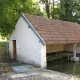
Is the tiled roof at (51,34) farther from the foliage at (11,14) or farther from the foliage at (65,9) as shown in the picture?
the foliage at (65,9)

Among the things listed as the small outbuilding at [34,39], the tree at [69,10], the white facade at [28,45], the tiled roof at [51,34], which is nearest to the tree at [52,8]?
the tree at [69,10]

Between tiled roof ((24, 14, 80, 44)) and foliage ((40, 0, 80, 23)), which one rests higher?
foliage ((40, 0, 80, 23))

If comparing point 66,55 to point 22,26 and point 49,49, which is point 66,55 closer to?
point 49,49

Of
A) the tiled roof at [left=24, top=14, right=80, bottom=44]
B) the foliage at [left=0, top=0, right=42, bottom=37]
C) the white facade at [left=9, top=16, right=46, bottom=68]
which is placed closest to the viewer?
the white facade at [left=9, top=16, right=46, bottom=68]

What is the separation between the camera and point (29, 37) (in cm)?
1385

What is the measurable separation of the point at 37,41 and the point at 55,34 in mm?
2318

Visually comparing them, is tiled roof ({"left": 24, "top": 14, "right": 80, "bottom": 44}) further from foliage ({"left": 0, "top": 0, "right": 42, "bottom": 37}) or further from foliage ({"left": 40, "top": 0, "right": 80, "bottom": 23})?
foliage ({"left": 40, "top": 0, "right": 80, "bottom": 23})

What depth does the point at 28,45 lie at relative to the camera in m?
14.0

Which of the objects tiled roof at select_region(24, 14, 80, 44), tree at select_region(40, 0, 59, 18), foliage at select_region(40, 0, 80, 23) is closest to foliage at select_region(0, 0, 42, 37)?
tiled roof at select_region(24, 14, 80, 44)

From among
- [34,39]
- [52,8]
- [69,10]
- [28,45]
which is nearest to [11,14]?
[28,45]

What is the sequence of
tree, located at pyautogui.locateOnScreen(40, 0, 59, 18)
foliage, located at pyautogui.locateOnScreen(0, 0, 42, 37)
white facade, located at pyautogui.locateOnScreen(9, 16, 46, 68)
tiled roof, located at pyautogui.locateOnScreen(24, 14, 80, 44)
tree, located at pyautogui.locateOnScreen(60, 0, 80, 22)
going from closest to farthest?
white facade, located at pyautogui.locateOnScreen(9, 16, 46, 68) < tiled roof, located at pyautogui.locateOnScreen(24, 14, 80, 44) < foliage, located at pyautogui.locateOnScreen(0, 0, 42, 37) < tree, located at pyautogui.locateOnScreen(60, 0, 80, 22) < tree, located at pyautogui.locateOnScreen(40, 0, 59, 18)

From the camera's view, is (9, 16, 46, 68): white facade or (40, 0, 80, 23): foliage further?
(40, 0, 80, 23): foliage

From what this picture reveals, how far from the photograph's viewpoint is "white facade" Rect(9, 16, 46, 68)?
12648mm

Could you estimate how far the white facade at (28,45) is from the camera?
12.6 meters
